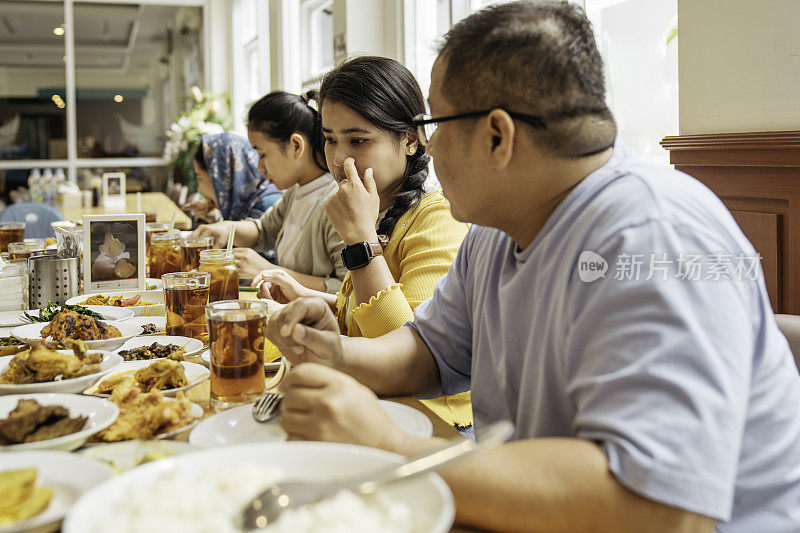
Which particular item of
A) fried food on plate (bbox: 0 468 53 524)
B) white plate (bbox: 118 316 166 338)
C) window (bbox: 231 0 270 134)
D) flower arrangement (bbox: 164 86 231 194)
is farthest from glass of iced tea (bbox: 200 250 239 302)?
window (bbox: 231 0 270 134)

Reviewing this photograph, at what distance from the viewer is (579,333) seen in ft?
2.89

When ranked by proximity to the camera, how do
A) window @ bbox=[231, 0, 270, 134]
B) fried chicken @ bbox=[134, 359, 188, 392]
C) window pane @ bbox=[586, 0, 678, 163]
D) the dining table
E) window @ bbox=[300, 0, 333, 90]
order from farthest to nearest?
window @ bbox=[231, 0, 270, 134], window @ bbox=[300, 0, 333, 90], the dining table, window pane @ bbox=[586, 0, 678, 163], fried chicken @ bbox=[134, 359, 188, 392]

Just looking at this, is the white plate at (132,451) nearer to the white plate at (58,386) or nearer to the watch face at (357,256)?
the white plate at (58,386)

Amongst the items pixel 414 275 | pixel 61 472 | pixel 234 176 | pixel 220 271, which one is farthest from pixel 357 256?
pixel 234 176

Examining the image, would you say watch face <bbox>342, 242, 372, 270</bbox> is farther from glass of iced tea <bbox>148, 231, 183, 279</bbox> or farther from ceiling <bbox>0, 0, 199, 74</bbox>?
ceiling <bbox>0, 0, 199, 74</bbox>

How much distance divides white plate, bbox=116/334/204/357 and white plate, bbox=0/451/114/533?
0.64 meters

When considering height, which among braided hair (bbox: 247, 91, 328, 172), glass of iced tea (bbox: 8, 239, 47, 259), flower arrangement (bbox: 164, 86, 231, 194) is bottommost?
glass of iced tea (bbox: 8, 239, 47, 259)

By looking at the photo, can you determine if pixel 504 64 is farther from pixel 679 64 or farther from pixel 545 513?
pixel 679 64

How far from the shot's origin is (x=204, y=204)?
4715 millimetres

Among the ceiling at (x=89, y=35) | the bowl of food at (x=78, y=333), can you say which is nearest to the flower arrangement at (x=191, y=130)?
the ceiling at (x=89, y=35)

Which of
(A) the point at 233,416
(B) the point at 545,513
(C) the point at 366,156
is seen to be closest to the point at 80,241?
(C) the point at 366,156

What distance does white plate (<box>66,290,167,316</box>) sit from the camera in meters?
1.90

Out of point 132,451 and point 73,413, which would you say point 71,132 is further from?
point 132,451

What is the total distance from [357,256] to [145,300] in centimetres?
73
